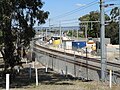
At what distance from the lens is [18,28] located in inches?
779

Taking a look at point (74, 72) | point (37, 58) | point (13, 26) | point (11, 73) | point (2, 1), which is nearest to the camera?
point (2, 1)

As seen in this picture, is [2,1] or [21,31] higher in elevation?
[2,1]

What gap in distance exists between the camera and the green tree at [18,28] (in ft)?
61.2

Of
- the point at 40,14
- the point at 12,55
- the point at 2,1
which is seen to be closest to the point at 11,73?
the point at 12,55

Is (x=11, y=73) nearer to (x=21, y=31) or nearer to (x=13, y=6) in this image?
(x=21, y=31)

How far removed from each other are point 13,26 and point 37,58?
32.8 m

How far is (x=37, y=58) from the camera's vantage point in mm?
52094

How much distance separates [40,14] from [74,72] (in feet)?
→ 37.6

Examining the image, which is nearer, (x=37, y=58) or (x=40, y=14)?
(x=40, y=14)

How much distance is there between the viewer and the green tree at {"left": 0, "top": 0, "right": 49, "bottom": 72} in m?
18.7

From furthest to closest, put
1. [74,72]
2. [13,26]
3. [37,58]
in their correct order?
[37,58] < [74,72] < [13,26]

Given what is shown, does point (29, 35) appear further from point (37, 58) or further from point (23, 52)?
point (37, 58)

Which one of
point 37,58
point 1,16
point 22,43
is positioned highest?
point 1,16

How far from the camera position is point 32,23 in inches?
798
